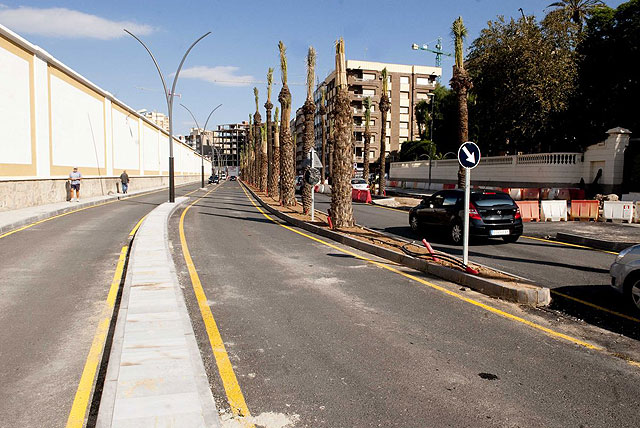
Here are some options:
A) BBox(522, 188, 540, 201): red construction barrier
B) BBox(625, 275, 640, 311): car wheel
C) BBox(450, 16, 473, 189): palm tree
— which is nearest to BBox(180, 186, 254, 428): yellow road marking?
BBox(625, 275, 640, 311): car wheel

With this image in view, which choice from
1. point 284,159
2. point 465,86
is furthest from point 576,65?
point 284,159

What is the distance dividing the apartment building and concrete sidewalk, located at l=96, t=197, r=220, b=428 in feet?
288

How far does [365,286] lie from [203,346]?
3699 millimetres

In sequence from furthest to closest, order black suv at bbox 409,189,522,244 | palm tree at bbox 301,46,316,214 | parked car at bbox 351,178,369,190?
parked car at bbox 351,178,369,190, palm tree at bbox 301,46,316,214, black suv at bbox 409,189,522,244

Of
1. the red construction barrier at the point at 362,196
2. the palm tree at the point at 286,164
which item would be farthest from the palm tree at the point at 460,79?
the palm tree at the point at 286,164

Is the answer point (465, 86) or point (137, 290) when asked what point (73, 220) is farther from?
point (465, 86)

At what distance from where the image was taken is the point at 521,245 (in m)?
13.6

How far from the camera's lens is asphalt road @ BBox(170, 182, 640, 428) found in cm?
389

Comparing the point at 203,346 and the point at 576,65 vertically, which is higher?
the point at 576,65

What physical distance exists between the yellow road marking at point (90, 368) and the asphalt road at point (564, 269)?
6.08m

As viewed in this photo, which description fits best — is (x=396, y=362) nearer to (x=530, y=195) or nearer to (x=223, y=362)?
(x=223, y=362)

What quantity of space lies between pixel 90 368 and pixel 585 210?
810 inches

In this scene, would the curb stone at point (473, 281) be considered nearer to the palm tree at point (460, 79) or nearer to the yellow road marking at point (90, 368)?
the yellow road marking at point (90, 368)

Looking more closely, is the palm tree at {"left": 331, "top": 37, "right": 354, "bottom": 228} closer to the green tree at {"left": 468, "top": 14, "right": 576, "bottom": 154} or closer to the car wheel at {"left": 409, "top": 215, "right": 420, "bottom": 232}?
the car wheel at {"left": 409, "top": 215, "right": 420, "bottom": 232}
